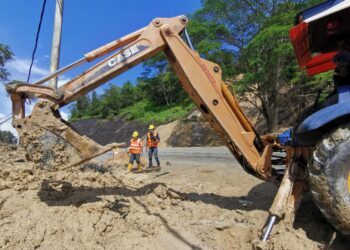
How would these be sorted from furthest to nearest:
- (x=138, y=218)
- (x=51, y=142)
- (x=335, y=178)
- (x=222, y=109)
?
1. (x=222, y=109)
2. (x=138, y=218)
3. (x=51, y=142)
4. (x=335, y=178)

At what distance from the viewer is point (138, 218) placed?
4.64 m

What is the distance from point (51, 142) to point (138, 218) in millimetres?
1498

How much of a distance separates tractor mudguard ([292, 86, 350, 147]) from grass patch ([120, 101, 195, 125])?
29.5m

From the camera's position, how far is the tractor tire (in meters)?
3.40

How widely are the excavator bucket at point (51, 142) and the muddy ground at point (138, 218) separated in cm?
50

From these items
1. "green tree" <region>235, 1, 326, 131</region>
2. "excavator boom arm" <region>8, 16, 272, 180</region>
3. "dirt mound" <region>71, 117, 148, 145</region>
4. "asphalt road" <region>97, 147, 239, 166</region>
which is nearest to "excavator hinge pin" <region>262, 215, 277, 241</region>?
"excavator boom arm" <region>8, 16, 272, 180</region>

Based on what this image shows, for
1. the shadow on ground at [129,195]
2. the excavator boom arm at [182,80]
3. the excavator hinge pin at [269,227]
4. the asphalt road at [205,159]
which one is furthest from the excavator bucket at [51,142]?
the asphalt road at [205,159]

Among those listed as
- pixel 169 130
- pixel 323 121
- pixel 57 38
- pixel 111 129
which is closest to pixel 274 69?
pixel 57 38

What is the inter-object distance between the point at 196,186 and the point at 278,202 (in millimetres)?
3051

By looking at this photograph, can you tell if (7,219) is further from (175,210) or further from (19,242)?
(175,210)

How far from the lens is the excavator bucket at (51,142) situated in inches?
171

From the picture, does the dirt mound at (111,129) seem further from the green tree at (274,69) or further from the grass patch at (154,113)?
the green tree at (274,69)

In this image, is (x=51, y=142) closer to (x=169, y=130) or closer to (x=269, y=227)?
(x=269, y=227)

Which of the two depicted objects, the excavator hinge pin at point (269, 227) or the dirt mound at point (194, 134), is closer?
the excavator hinge pin at point (269, 227)
